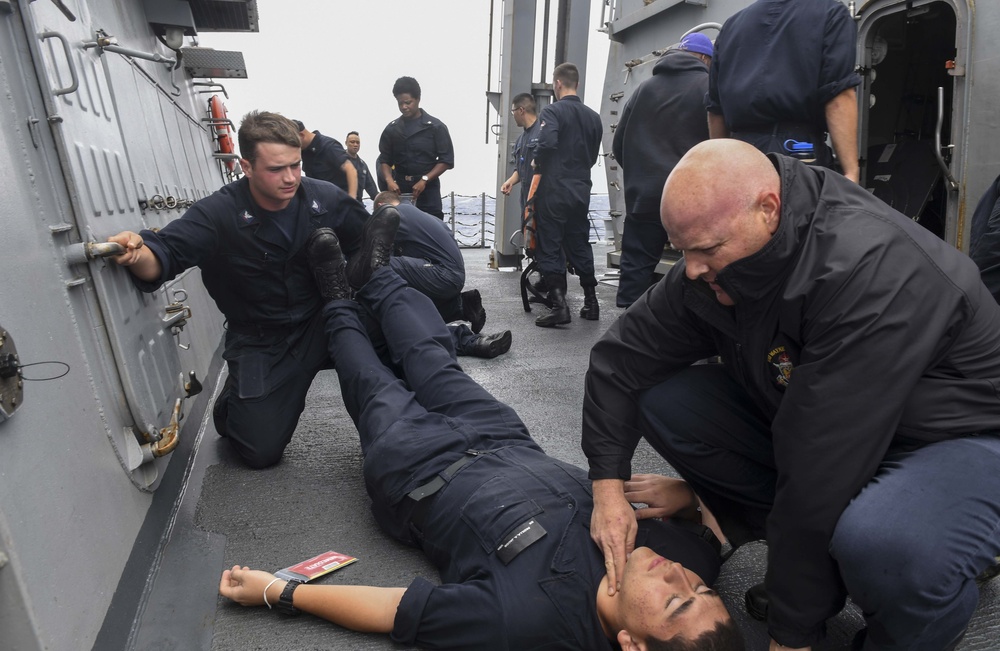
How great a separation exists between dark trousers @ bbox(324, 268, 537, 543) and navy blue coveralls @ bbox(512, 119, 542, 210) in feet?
8.37

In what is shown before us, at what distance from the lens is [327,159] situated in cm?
635

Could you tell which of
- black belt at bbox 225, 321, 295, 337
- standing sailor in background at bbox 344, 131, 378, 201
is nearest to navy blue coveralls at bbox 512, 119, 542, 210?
black belt at bbox 225, 321, 295, 337

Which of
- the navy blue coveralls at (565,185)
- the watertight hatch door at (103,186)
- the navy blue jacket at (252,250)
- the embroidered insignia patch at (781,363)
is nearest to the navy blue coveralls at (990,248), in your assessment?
the embroidered insignia patch at (781,363)

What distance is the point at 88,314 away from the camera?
1.76 metres

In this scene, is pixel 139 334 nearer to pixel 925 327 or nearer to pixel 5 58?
pixel 5 58

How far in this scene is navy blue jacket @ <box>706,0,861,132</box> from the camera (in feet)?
8.00

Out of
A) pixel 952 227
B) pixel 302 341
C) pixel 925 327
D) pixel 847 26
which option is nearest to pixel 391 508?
pixel 302 341

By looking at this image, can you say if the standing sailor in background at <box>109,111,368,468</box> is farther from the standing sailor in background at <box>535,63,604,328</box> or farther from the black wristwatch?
the standing sailor in background at <box>535,63,604,328</box>

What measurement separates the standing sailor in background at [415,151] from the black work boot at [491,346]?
305cm

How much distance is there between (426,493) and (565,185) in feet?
11.6

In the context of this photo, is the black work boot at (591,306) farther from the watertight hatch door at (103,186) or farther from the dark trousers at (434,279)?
the watertight hatch door at (103,186)

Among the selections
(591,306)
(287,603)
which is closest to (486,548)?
(287,603)

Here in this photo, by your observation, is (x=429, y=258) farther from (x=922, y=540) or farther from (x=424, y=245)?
(x=922, y=540)

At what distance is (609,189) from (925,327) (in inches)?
217
